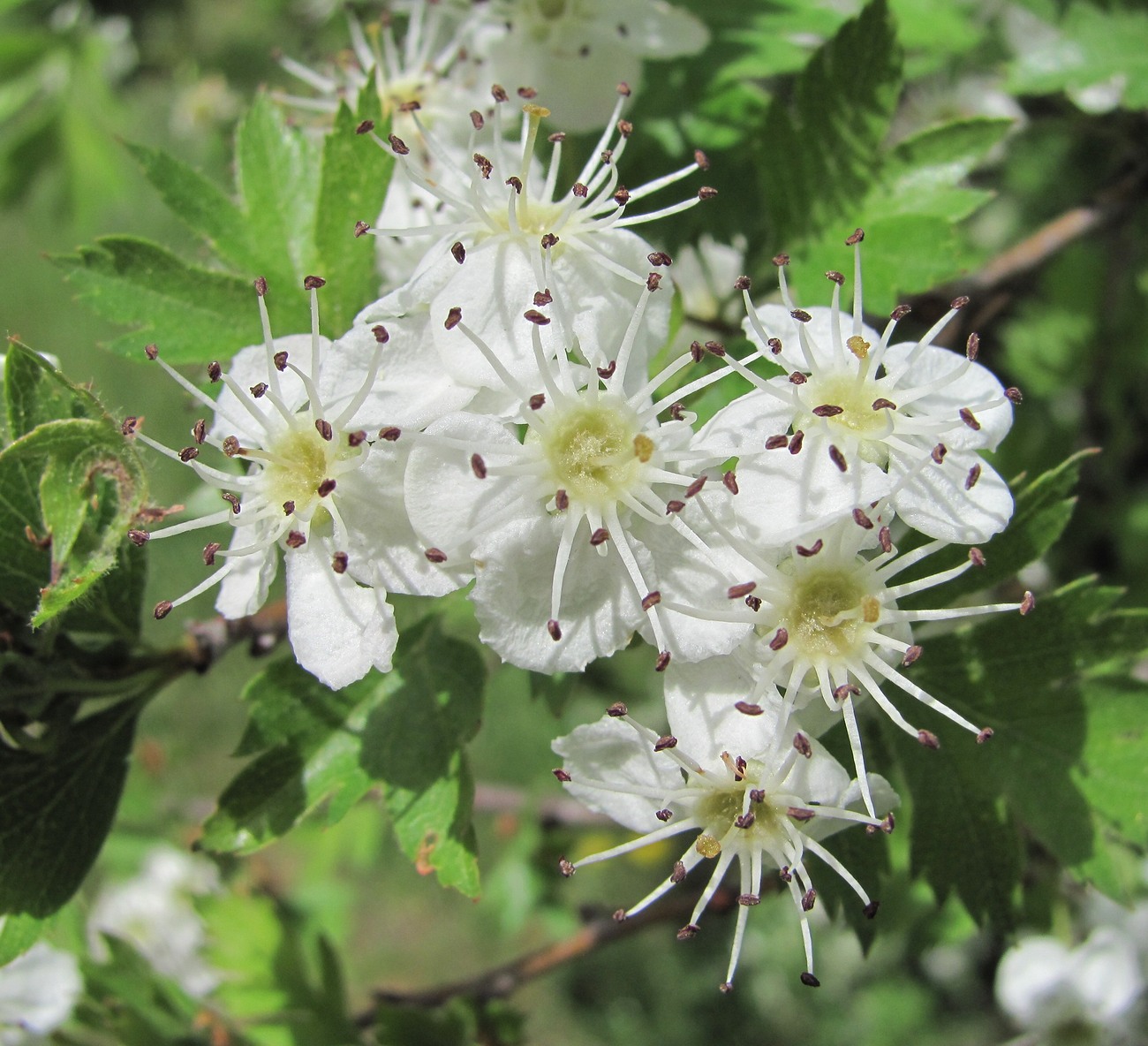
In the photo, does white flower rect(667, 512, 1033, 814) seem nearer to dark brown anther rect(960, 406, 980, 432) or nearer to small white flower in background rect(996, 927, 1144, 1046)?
dark brown anther rect(960, 406, 980, 432)

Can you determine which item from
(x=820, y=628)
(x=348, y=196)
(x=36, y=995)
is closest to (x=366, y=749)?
(x=820, y=628)

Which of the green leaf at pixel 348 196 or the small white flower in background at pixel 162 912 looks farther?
the small white flower in background at pixel 162 912

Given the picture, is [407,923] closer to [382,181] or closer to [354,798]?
[354,798]

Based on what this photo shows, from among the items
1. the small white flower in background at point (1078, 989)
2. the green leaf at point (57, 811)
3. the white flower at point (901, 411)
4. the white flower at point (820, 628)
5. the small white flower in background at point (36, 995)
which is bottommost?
the small white flower in background at point (1078, 989)

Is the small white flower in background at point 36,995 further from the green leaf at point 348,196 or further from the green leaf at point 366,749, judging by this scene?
the green leaf at point 348,196

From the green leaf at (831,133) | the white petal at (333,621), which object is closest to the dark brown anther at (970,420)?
the green leaf at (831,133)

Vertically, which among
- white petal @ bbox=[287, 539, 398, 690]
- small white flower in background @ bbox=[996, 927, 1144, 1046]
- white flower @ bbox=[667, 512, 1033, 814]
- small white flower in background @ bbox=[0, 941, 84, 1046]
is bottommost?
small white flower in background @ bbox=[996, 927, 1144, 1046]

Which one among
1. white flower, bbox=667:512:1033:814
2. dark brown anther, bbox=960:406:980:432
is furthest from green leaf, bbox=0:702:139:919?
dark brown anther, bbox=960:406:980:432
